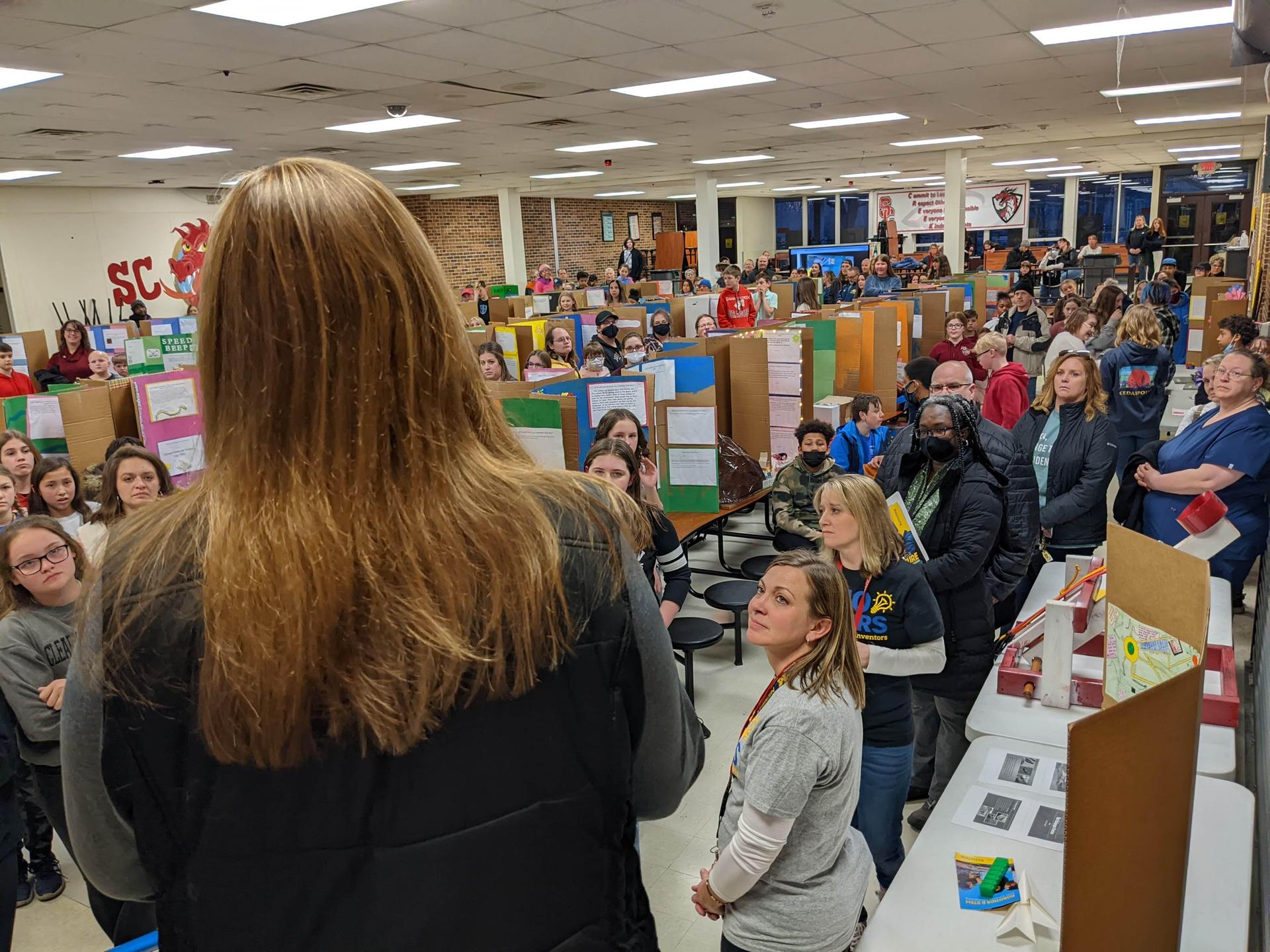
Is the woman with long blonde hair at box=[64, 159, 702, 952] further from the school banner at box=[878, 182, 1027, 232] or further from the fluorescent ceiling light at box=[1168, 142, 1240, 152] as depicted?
the school banner at box=[878, 182, 1027, 232]

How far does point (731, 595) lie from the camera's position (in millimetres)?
4438

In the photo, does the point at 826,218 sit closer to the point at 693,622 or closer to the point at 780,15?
the point at 780,15

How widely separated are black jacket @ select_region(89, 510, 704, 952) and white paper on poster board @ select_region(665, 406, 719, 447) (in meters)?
3.98

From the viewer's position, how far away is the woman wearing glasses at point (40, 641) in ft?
7.80

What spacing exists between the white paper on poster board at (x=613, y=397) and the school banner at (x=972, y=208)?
67.4 feet

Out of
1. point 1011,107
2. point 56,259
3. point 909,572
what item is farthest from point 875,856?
point 56,259

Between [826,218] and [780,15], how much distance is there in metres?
22.2

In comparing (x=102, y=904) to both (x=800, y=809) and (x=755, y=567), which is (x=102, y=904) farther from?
(x=755, y=567)

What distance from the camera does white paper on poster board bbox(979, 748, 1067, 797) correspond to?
225 cm

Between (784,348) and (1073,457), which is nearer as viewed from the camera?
(1073,457)

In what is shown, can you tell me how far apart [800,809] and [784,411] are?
3.94 metres

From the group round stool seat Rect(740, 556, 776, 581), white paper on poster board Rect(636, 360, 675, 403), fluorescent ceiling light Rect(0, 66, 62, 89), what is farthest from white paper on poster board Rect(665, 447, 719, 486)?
fluorescent ceiling light Rect(0, 66, 62, 89)

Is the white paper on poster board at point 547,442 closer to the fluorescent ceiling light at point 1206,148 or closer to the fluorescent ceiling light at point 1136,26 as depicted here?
the fluorescent ceiling light at point 1136,26

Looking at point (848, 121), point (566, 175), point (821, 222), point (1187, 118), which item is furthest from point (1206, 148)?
point (821, 222)
